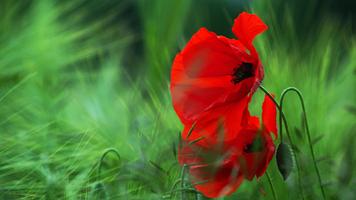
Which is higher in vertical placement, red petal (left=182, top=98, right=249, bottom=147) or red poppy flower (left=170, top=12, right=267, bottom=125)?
red poppy flower (left=170, top=12, right=267, bottom=125)

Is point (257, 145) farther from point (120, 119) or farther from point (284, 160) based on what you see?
point (120, 119)

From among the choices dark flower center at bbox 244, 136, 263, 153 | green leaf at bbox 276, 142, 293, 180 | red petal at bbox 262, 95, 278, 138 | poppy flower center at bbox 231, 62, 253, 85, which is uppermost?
poppy flower center at bbox 231, 62, 253, 85

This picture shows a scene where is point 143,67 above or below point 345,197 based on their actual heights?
above

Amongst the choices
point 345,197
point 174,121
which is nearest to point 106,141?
point 174,121

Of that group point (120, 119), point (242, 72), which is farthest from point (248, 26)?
point (120, 119)

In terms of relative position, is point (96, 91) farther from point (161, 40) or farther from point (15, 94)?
point (15, 94)
